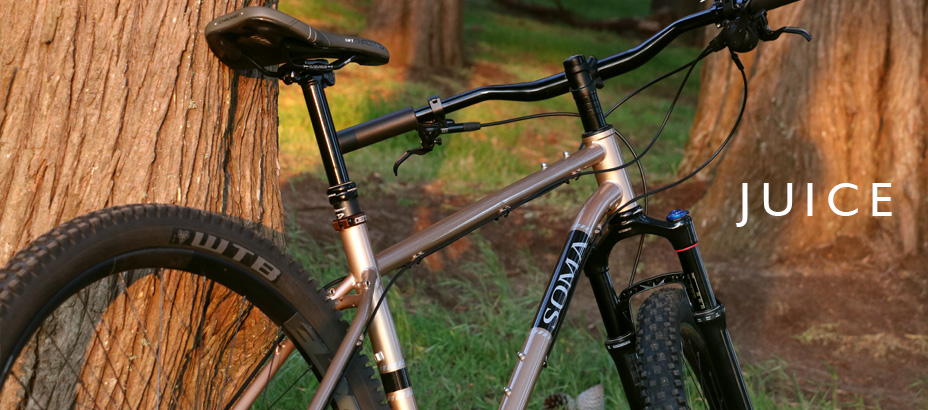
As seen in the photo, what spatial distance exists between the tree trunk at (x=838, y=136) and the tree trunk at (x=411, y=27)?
197 inches

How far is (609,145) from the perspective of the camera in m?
2.24

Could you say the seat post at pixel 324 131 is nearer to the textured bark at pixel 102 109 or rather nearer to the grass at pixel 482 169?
the textured bark at pixel 102 109

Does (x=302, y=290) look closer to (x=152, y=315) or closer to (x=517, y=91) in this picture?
(x=152, y=315)

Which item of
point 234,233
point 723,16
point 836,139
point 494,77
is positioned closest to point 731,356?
point 723,16

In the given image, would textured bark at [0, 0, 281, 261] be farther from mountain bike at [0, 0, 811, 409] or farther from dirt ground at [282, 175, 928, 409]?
dirt ground at [282, 175, 928, 409]

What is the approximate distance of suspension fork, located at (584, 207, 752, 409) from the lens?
2.27m

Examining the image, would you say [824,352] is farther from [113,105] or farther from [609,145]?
[113,105]

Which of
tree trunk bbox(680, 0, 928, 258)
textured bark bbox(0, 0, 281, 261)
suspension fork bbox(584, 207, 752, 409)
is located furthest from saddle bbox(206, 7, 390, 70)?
tree trunk bbox(680, 0, 928, 258)

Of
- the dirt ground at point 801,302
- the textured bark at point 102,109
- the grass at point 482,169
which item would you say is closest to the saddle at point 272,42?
the textured bark at point 102,109

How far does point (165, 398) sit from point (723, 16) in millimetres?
1639

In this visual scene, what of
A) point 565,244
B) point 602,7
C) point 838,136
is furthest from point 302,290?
point 602,7

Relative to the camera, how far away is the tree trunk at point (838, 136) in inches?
175

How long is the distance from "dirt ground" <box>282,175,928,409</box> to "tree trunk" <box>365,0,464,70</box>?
418 cm

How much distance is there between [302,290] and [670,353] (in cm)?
97
